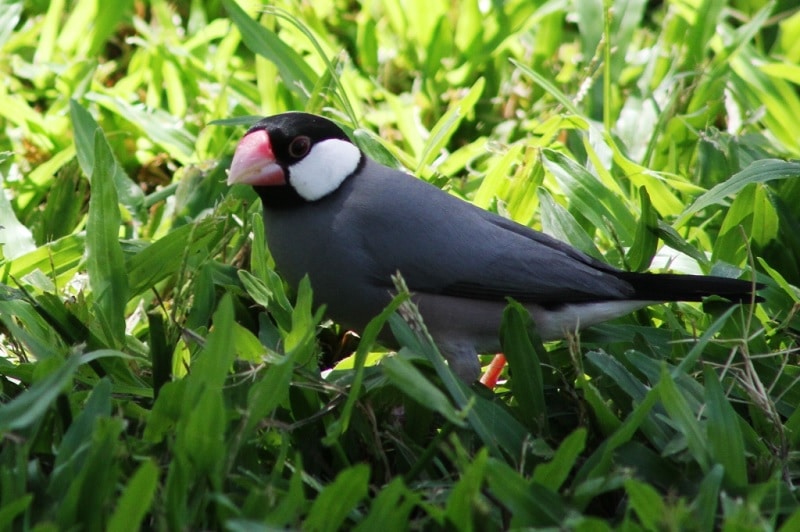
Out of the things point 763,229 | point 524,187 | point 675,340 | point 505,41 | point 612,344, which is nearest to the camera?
point 675,340

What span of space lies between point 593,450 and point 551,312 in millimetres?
553

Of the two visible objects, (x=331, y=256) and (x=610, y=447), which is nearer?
(x=610, y=447)

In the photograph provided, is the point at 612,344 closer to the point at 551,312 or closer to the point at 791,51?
the point at 551,312

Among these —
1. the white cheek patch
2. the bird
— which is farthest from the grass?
the white cheek patch

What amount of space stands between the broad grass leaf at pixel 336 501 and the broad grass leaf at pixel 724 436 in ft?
2.49

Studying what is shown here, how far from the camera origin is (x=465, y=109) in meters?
3.76

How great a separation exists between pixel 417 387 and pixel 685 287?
0.90m

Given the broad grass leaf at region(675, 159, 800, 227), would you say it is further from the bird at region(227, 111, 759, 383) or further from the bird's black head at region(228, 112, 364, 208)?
the bird's black head at region(228, 112, 364, 208)

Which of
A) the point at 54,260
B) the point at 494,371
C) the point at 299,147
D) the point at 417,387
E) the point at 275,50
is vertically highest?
the point at 275,50

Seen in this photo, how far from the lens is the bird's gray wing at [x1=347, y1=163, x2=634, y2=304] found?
283 centimetres

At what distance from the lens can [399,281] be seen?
7.69 ft

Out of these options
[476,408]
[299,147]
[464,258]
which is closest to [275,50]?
[299,147]

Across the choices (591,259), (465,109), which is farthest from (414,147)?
(591,259)

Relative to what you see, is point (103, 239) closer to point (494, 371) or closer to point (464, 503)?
point (494, 371)
